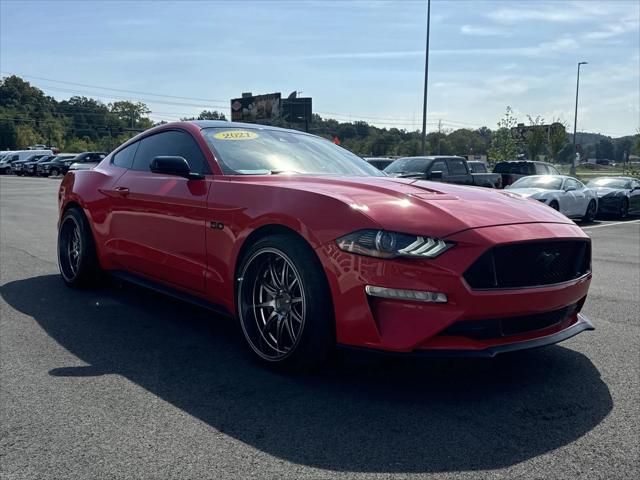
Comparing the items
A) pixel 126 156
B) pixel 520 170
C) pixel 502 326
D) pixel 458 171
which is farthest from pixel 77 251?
pixel 520 170

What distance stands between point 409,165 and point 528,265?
1424cm

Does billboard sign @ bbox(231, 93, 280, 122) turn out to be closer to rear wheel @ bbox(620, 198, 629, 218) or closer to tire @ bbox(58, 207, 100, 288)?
rear wheel @ bbox(620, 198, 629, 218)

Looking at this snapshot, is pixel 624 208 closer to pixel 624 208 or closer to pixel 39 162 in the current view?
pixel 624 208

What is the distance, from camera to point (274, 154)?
14.9 ft

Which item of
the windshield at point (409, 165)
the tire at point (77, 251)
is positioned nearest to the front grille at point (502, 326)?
the tire at point (77, 251)

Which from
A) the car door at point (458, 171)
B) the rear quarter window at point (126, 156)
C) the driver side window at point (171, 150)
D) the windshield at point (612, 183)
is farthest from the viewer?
the windshield at point (612, 183)

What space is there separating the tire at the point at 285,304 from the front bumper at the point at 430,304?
0.10 metres

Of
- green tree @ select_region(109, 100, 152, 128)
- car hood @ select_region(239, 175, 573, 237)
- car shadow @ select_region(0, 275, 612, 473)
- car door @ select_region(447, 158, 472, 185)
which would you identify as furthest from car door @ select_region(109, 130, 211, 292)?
green tree @ select_region(109, 100, 152, 128)

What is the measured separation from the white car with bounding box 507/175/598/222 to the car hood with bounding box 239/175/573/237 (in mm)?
11532

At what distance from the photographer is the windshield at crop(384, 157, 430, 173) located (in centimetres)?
1700

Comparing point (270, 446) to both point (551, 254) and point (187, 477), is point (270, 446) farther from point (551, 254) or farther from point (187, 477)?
point (551, 254)

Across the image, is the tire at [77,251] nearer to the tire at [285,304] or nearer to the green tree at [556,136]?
the tire at [285,304]

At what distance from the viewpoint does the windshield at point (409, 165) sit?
17.0 m

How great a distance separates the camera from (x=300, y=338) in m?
3.39
